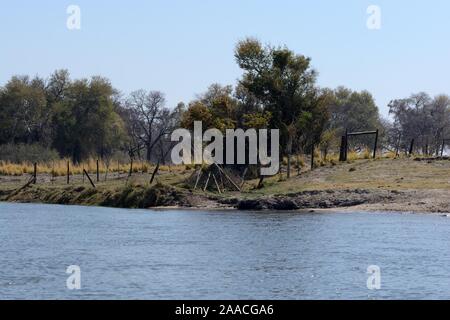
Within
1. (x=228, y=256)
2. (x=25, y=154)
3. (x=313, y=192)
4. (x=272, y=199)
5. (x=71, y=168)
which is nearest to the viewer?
(x=228, y=256)

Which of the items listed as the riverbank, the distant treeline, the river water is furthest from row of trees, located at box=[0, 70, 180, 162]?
the river water

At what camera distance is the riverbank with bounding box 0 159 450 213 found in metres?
56.4

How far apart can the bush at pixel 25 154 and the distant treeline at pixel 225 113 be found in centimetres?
29

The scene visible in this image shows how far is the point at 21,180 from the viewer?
3241 inches

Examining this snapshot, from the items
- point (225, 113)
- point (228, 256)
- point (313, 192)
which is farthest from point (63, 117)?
point (228, 256)

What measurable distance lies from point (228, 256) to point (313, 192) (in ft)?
75.7

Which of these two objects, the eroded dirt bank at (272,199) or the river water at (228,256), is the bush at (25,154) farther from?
the river water at (228,256)

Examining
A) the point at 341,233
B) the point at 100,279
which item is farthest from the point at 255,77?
the point at 100,279

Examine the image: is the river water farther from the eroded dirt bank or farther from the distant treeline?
the distant treeline

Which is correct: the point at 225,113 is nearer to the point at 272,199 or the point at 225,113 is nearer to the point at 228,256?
the point at 272,199

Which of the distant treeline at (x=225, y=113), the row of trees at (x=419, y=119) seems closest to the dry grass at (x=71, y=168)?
the distant treeline at (x=225, y=113)

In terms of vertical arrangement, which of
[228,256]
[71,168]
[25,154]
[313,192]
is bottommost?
[228,256]

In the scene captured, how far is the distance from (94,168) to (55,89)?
94.4 feet

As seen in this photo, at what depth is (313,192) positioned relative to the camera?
59438 mm
